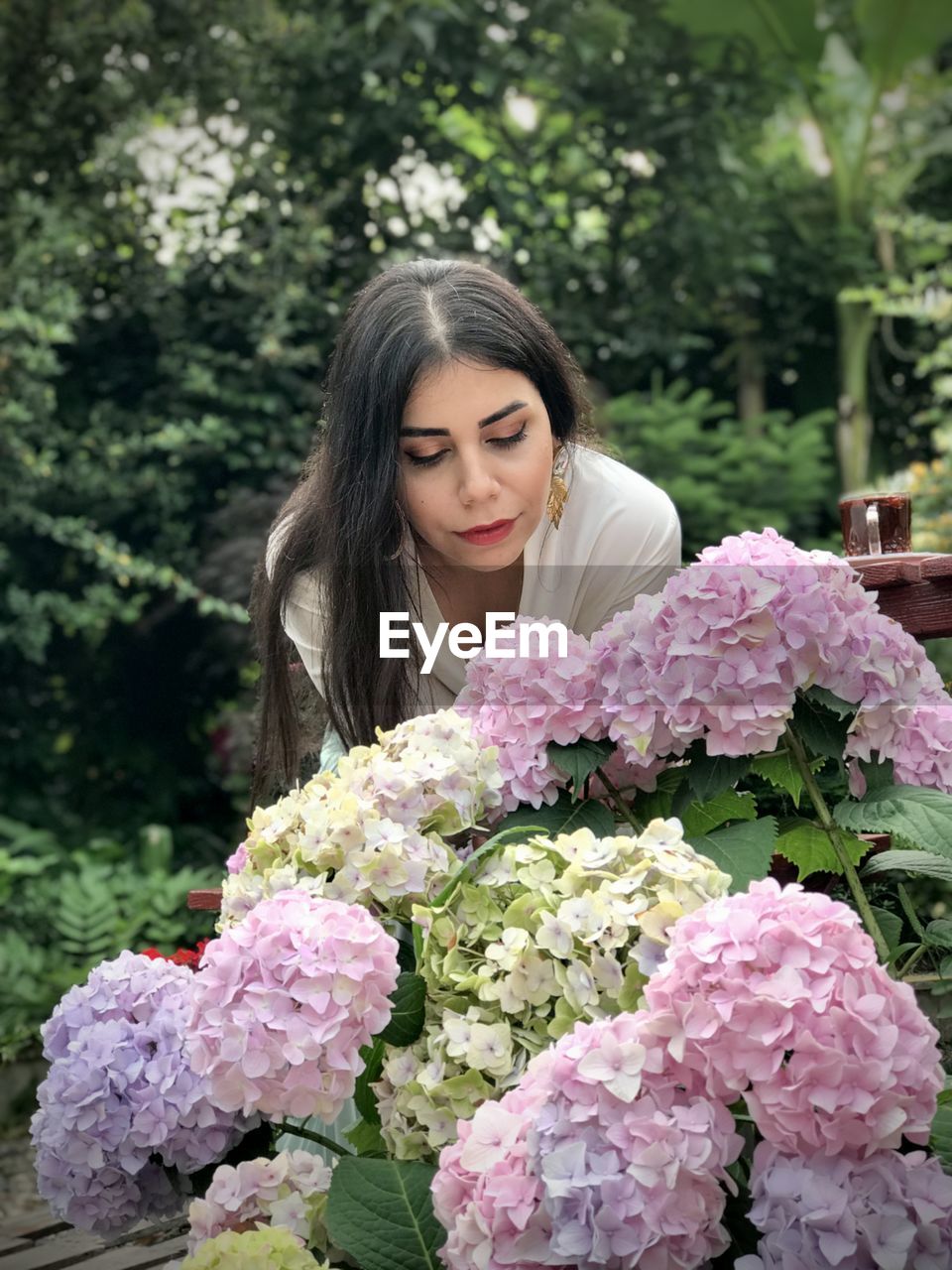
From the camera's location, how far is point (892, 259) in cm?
712

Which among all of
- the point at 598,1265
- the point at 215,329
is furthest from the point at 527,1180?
the point at 215,329

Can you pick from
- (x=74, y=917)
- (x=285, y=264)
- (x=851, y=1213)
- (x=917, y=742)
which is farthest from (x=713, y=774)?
(x=285, y=264)

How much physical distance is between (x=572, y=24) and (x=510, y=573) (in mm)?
4489

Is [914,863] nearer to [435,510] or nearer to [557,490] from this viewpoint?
[435,510]

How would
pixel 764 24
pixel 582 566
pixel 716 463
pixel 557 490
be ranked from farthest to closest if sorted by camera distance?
pixel 764 24 < pixel 716 463 < pixel 582 566 < pixel 557 490

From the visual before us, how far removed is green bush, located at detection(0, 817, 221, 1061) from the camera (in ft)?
13.1

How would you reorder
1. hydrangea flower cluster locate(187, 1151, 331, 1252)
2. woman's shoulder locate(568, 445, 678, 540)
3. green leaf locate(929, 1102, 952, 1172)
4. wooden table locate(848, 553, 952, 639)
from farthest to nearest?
1. woman's shoulder locate(568, 445, 678, 540)
2. wooden table locate(848, 553, 952, 639)
3. hydrangea flower cluster locate(187, 1151, 331, 1252)
4. green leaf locate(929, 1102, 952, 1172)

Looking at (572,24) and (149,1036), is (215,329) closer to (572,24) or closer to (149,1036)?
(572,24)

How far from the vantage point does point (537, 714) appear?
1234 mm

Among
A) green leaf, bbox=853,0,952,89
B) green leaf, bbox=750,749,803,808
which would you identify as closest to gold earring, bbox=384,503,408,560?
green leaf, bbox=750,749,803,808

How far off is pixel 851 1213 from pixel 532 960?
0.29 metres

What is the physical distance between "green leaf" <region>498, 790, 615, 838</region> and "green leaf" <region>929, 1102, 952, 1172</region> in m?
0.36

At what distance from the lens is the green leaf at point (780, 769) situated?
1229 millimetres

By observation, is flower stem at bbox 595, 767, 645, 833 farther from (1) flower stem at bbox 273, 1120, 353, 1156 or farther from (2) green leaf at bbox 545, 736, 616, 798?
(1) flower stem at bbox 273, 1120, 353, 1156
